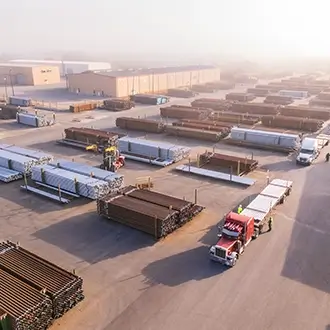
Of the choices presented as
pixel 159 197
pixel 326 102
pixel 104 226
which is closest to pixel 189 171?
pixel 159 197

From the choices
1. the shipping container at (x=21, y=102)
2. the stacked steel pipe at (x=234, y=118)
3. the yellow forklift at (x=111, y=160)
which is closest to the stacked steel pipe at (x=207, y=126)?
the stacked steel pipe at (x=234, y=118)

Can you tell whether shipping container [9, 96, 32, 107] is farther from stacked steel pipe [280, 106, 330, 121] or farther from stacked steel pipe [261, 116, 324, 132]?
stacked steel pipe [280, 106, 330, 121]

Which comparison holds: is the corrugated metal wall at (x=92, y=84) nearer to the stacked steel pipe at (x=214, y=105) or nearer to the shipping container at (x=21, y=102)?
the shipping container at (x=21, y=102)

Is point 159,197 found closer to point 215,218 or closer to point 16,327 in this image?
point 215,218

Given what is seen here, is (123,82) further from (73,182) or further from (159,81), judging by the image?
(73,182)

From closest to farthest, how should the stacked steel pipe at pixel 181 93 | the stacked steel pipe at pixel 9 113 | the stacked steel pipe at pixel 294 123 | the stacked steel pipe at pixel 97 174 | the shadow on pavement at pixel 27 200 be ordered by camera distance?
the shadow on pavement at pixel 27 200 < the stacked steel pipe at pixel 97 174 < the stacked steel pipe at pixel 294 123 < the stacked steel pipe at pixel 9 113 < the stacked steel pipe at pixel 181 93
